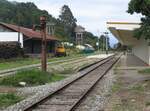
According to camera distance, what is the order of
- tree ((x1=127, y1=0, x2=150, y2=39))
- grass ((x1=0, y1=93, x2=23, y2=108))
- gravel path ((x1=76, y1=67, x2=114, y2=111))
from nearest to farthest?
gravel path ((x1=76, y1=67, x2=114, y2=111)), grass ((x1=0, y1=93, x2=23, y2=108)), tree ((x1=127, y1=0, x2=150, y2=39))

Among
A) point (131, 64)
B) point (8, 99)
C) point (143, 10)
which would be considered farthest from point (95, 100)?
point (131, 64)

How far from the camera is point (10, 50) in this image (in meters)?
55.1

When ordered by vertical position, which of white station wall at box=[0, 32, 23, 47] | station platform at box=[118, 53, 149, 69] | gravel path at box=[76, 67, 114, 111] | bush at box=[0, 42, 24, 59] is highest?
white station wall at box=[0, 32, 23, 47]

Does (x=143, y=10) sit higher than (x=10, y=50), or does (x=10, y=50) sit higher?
(x=143, y=10)

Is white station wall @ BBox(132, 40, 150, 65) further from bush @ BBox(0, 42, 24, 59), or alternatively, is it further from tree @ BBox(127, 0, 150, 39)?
tree @ BBox(127, 0, 150, 39)

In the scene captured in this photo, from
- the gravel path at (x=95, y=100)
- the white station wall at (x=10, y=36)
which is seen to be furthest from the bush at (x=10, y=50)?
the gravel path at (x=95, y=100)

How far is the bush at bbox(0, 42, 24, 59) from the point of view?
53500 millimetres

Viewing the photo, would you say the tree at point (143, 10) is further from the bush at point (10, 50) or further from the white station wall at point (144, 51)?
the bush at point (10, 50)

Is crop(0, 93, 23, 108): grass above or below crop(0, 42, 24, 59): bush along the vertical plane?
below

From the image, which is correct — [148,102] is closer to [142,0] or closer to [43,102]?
[43,102]

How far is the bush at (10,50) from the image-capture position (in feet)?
176

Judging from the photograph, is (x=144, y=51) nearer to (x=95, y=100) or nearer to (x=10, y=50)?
(x=10, y=50)

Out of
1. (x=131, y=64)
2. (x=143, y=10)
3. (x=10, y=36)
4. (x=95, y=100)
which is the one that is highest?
(x=143, y=10)

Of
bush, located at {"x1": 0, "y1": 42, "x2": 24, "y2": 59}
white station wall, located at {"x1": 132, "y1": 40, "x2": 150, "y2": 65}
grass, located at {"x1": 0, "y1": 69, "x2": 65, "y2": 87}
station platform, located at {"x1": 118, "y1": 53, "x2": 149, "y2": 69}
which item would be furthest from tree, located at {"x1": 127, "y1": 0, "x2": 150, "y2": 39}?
bush, located at {"x1": 0, "y1": 42, "x2": 24, "y2": 59}
